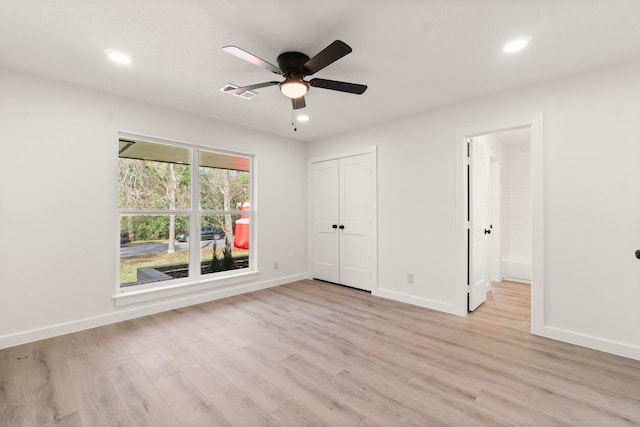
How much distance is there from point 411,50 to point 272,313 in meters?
3.17

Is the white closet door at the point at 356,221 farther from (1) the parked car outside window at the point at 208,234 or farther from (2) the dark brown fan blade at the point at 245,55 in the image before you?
(2) the dark brown fan blade at the point at 245,55

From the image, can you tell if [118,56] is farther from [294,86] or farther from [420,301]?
[420,301]

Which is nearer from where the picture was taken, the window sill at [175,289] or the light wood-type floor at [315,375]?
the light wood-type floor at [315,375]

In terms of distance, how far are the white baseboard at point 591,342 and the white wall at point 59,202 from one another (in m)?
4.31

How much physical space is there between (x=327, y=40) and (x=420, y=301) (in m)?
3.24

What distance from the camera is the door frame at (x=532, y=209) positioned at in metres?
2.87

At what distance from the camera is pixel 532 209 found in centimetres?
295

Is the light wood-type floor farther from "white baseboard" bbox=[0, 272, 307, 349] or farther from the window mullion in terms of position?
the window mullion

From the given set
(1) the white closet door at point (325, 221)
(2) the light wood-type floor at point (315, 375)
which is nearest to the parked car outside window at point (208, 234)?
(2) the light wood-type floor at point (315, 375)

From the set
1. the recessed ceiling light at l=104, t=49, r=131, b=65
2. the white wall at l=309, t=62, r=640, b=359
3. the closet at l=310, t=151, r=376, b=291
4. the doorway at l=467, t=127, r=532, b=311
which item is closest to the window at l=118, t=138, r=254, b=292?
the recessed ceiling light at l=104, t=49, r=131, b=65

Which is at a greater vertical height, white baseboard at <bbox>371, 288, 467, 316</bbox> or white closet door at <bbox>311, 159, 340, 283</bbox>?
white closet door at <bbox>311, 159, 340, 283</bbox>

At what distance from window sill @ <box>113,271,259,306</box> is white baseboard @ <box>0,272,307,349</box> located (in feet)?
0.23

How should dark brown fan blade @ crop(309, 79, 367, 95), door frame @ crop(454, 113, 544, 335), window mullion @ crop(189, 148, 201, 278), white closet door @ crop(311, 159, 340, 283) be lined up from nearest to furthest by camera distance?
dark brown fan blade @ crop(309, 79, 367, 95)
door frame @ crop(454, 113, 544, 335)
window mullion @ crop(189, 148, 201, 278)
white closet door @ crop(311, 159, 340, 283)

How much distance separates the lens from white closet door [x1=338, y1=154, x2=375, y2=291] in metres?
4.47
